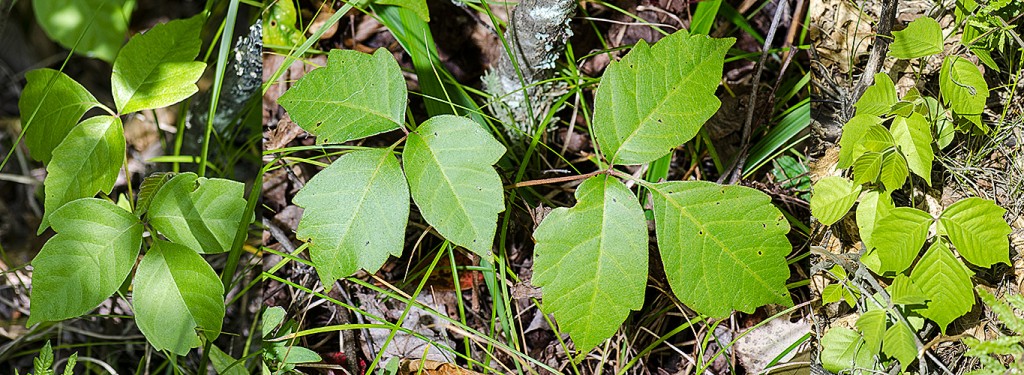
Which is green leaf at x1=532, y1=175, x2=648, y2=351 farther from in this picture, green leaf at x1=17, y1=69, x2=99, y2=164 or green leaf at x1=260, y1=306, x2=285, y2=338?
green leaf at x1=17, y1=69, x2=99, y2=164

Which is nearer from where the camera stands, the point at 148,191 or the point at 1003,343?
the point at 1003,343

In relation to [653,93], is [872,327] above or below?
below

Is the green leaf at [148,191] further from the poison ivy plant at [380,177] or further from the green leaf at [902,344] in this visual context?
the green leaf at [902,344]

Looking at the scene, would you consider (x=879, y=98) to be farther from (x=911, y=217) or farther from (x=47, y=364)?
(x=47, y=364)

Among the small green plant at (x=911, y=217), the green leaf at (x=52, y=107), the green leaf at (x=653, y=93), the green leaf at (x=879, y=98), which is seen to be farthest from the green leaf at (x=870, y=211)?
the green leaf at (x=52, y=107)

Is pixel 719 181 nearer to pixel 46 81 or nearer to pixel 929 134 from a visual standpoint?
pixel 929 134

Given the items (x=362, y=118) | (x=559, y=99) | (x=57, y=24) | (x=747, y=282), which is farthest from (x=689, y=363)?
(x=57, y=24)

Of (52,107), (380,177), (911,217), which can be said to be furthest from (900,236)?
(52,107)

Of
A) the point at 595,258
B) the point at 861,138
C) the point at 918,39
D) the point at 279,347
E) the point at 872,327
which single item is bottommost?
the point at 279,347
